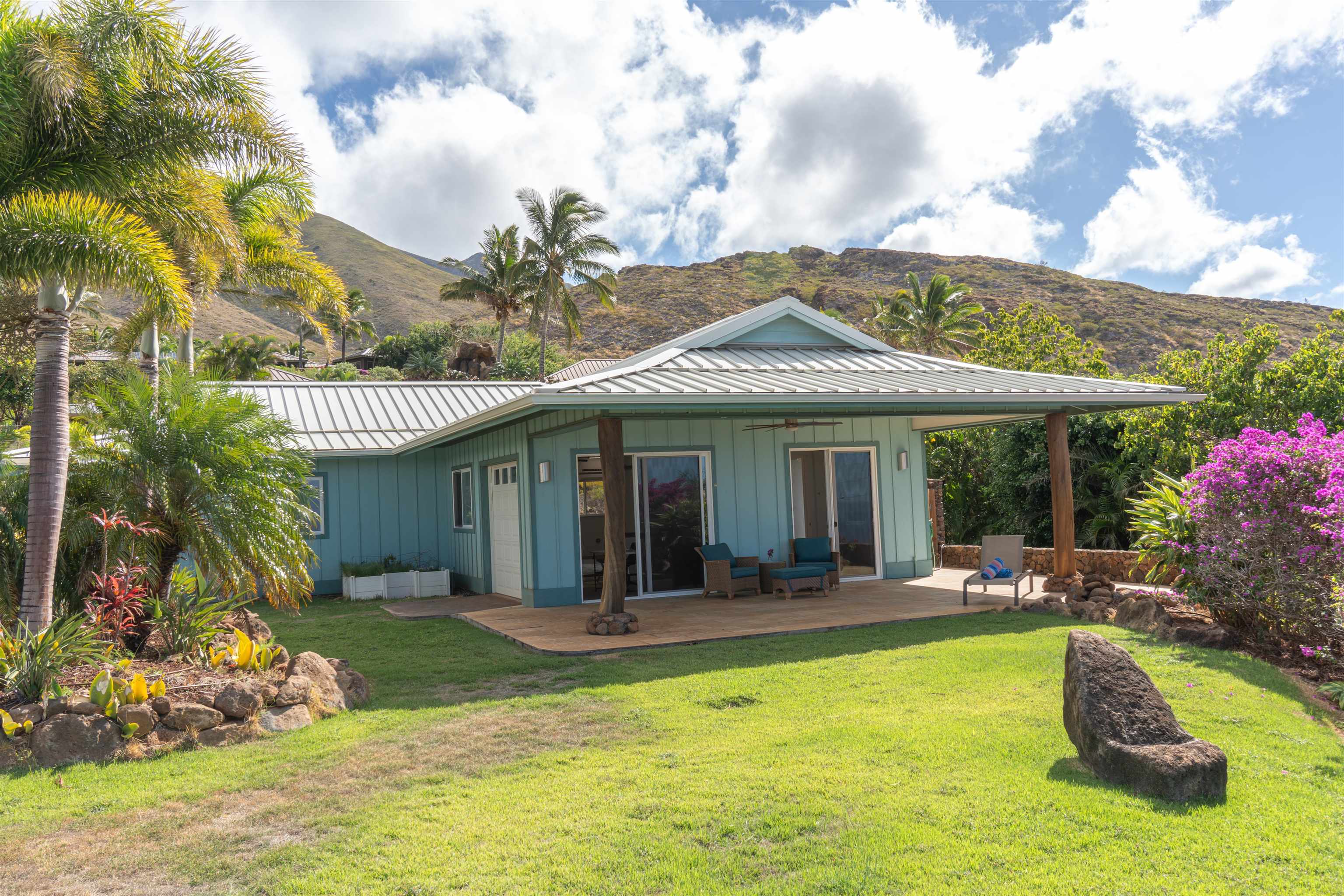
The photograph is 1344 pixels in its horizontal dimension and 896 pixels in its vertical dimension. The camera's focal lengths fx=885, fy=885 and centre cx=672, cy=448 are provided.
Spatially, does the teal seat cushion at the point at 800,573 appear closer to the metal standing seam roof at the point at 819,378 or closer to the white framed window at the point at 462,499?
the metal standing seam roof at the point at 819,378

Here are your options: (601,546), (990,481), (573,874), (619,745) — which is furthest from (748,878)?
(990,481)

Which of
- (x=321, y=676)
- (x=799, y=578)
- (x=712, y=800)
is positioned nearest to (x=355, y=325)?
(x=799, y=578)

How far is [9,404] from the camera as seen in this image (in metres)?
29.7

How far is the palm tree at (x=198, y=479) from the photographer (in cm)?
728

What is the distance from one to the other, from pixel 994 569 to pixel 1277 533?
554cm

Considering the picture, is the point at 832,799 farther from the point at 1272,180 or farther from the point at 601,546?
the point at 1272,180

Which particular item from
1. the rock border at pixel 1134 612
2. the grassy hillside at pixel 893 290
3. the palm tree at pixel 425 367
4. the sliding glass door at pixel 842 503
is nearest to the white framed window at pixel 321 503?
the sliding glass door at pixel 842 503

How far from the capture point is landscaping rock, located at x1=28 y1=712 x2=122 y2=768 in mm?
5258

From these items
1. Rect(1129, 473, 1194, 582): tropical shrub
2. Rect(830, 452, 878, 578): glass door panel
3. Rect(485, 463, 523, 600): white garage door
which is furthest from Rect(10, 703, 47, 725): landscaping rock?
Rect(830, 452, 878, 578): glass door panel

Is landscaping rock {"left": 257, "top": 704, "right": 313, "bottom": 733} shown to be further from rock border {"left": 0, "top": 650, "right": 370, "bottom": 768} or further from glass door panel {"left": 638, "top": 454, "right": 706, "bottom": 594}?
glass door panel {"left": 638, "top": 454, "right": 706, "bottom": 594}

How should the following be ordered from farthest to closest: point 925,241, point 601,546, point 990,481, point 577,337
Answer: point 925,241 < point 577,337 < point 990,481 < point 601,546

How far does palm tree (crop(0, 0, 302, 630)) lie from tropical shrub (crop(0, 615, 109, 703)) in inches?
11.8

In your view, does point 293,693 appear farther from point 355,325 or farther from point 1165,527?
point 355,325

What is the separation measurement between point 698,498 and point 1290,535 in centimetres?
694
